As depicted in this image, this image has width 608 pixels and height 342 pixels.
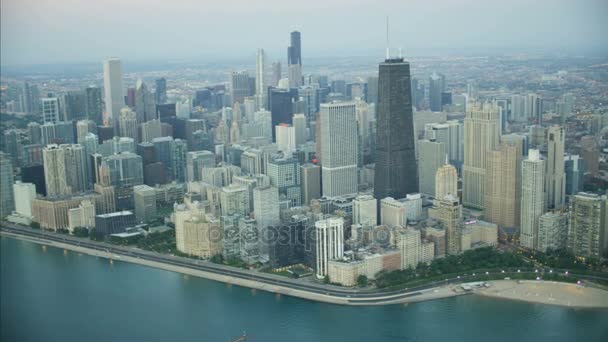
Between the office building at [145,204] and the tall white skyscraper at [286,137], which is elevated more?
the tall white skyscraper at [286,137]

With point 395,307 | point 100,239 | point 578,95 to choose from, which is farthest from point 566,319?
point 100,239

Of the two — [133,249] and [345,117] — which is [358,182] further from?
[133,249]

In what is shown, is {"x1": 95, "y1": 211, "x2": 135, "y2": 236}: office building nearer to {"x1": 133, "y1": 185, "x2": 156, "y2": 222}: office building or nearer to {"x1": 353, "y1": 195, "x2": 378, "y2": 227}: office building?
{"x1": 133, "y1": 185, "x2": 156, "y2": 222}: office building

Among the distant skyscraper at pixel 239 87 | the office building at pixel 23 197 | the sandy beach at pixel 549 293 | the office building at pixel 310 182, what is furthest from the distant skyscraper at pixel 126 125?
the sandy beach at pixel 549 293

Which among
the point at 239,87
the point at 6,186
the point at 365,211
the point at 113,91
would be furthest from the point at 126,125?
the point at 365,211

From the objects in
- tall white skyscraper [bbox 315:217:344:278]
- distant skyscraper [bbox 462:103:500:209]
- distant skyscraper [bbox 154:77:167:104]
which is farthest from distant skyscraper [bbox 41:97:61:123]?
distant skyscraper [bbox 462:103:500:209]

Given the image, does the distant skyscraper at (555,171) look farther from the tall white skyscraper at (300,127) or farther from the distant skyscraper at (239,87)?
the distant skyscraper at (239,87)
